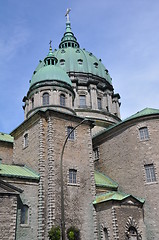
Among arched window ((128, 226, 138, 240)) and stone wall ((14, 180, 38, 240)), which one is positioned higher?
stone wall ((14, 180, 38, 240))

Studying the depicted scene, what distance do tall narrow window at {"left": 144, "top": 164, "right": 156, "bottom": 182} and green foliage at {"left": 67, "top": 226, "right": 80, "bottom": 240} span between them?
8.26 m

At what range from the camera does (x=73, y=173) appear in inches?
989

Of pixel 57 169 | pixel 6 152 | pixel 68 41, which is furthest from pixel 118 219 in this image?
pixel 68 41

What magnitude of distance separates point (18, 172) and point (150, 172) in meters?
12.1

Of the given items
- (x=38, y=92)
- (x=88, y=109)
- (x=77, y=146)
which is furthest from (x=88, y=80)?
(x=77, y=146)

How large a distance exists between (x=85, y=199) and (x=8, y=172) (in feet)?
23.0

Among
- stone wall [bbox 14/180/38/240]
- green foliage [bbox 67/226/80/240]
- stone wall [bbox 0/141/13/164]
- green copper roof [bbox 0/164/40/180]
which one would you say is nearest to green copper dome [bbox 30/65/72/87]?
stone wall [bbox 0/141/13/164]

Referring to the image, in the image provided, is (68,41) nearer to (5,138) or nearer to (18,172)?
(5,138)

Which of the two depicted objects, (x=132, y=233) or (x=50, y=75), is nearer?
(x=132, y=233)

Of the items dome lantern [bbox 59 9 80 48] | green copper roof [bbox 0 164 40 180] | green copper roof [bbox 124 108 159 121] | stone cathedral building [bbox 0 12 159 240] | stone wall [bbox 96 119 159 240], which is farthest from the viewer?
dome lantern [bbox 59 9 80 48]

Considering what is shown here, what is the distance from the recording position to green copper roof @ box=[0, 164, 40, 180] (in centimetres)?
2248

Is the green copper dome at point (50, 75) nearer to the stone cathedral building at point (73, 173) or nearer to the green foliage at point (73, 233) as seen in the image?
the stone cathedral building at point (73, 173)

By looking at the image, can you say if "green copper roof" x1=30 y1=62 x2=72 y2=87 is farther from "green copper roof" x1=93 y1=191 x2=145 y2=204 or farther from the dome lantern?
the dome lantern

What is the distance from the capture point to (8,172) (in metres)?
22.8
